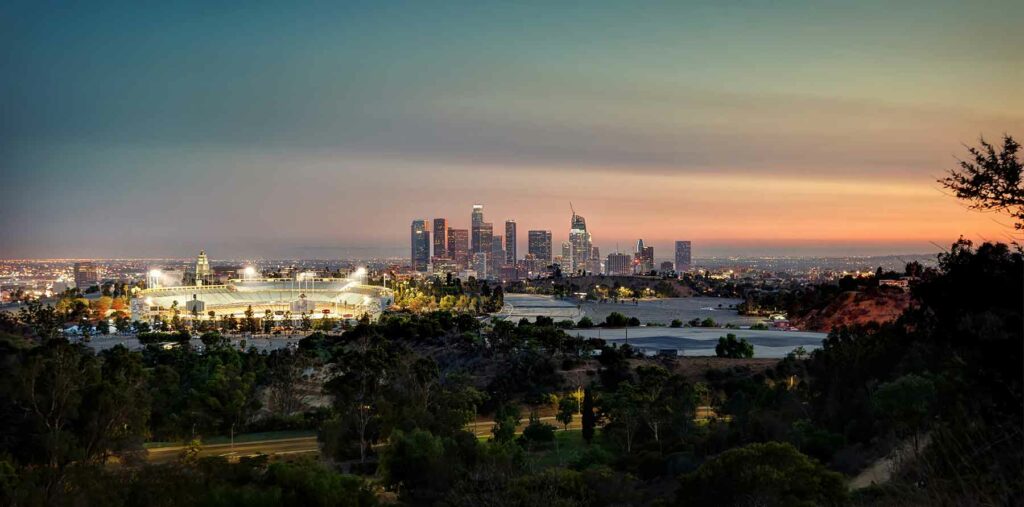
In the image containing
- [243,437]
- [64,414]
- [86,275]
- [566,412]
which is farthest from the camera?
[86,275]

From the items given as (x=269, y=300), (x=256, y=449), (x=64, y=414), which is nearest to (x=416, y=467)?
(x=256, y=449)

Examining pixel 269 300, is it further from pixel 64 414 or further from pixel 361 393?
pixel 64 414

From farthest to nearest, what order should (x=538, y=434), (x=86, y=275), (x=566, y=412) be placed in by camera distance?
(x=86, y=275)
(x=566, y=412)
(x=538, y=434)

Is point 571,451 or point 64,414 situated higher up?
point 64,414

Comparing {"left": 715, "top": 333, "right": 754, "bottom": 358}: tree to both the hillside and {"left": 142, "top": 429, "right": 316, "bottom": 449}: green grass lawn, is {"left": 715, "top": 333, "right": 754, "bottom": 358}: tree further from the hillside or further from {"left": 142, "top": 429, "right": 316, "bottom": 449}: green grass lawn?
{"left": 142, "top": 429, "right": 316, "bottom": 449}: green grass lawn

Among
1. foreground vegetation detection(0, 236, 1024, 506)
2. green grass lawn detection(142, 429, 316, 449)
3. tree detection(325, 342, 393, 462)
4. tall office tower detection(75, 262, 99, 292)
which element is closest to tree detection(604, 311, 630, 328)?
foreground vegetation detection(0, 236, 1024, 506)

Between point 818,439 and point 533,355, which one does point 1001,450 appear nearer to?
point 818,439

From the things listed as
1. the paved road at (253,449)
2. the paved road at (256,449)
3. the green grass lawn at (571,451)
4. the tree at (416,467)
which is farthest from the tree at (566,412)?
the tree at (416,467)
